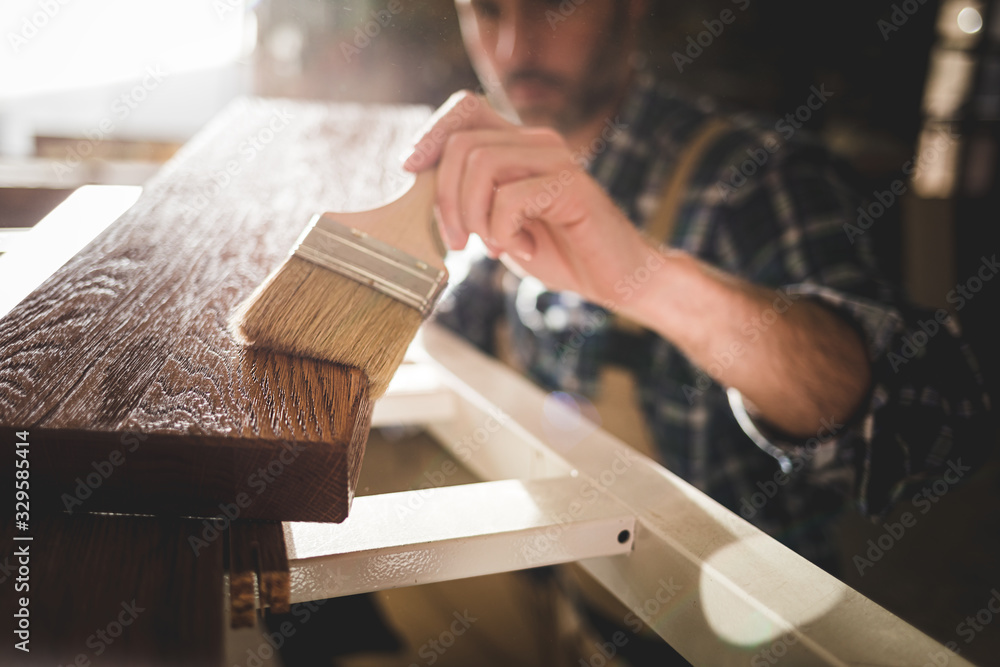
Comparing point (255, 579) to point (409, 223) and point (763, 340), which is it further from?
point (763, 340)

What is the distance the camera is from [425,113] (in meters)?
1.20

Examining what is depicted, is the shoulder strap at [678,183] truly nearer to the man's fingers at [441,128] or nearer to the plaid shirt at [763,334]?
the plaid shirt at [763,334]

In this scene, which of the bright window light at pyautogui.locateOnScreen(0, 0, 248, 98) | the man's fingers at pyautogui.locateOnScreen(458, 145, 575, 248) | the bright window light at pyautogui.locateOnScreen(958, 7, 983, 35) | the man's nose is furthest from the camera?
the bright window light at pyautogui.locateOnScreen(958, 7, 983, 35)

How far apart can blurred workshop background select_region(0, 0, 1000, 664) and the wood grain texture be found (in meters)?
0.52

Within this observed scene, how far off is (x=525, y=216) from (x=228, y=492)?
0.38 m

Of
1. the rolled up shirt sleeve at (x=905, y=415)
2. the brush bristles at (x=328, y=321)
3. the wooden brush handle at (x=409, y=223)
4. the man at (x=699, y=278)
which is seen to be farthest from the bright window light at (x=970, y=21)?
the brush bristles at (x=328, y=321)

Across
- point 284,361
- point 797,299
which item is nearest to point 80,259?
point 284,361

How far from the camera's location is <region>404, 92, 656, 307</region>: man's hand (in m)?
0.60

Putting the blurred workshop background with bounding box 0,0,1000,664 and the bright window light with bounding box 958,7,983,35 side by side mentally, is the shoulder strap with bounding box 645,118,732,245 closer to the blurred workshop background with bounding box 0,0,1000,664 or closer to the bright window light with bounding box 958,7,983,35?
the blurred workshop background with bounding box 0,0,1000,664

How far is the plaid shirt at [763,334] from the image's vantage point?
0.83 metres

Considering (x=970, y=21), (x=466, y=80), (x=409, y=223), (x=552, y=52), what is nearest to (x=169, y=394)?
(x=409, y=223)

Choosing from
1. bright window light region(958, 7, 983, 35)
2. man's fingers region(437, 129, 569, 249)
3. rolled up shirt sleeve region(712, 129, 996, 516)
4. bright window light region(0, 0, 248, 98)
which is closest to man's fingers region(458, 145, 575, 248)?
man's fingers region(437, 129, 569, 249)

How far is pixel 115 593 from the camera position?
0.33m

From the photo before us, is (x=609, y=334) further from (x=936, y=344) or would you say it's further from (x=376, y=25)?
(x=376, y=25)
